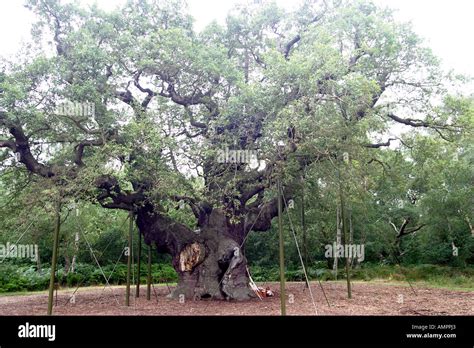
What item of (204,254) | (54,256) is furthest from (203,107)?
(54,256)

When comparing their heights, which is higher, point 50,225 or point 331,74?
point 331,74

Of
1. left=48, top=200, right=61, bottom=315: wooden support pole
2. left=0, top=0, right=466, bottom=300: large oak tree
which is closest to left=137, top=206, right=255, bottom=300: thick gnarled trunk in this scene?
left=0, top=0, right=466, bottom=300: large oak tree

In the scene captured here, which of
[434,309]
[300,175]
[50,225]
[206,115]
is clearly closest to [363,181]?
[300,175]

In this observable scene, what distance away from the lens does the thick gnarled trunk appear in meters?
12.5

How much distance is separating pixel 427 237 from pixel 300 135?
14.2m

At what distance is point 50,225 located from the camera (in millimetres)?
13820

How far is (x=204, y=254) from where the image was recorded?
1302 centimetres

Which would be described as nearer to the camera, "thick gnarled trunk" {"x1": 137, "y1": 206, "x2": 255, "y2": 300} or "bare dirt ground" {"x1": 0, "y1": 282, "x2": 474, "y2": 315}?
"bare dirt ground" {"x1": 0, "y1": 282, "x2": 474, "y2": 315}

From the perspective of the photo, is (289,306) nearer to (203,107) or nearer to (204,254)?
(204,254)

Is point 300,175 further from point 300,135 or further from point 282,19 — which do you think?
point 282,19
